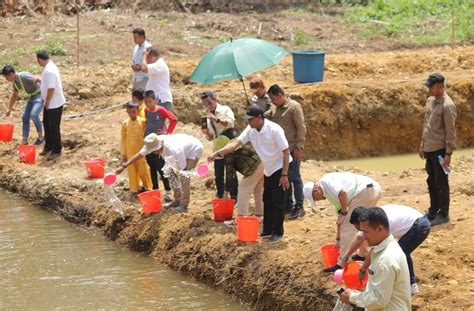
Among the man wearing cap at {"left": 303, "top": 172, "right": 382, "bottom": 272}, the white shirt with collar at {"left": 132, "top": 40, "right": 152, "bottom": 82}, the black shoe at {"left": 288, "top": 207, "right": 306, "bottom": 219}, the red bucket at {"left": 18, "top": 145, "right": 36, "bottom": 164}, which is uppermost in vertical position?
the white shirt with collar at {"left": 132, "top": 40, "right": 152, "bottom": 82}

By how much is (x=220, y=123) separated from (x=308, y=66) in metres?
9.06

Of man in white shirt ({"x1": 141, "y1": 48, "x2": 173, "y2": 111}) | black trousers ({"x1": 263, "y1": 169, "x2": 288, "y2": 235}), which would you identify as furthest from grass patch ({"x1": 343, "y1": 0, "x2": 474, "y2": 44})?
black trousers ({"x1": 263, "y1": 169, "x2": 288, "y2": 235})

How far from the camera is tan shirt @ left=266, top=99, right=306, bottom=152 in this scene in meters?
12.1

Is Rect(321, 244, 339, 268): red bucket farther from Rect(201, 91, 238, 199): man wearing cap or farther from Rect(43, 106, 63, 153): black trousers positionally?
Rect(43, 106, 63, 153): black trousers

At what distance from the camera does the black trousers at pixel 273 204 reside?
11234mm

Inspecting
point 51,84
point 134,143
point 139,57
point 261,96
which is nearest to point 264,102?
point 261,96

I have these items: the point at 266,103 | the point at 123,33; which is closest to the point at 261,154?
the point at 266,103

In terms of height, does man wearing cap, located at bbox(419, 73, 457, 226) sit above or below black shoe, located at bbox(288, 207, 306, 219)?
above

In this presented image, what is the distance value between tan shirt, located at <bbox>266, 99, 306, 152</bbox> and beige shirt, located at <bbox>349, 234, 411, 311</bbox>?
4531mm

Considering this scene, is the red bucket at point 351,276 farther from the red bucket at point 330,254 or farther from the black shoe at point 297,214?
the black shoe at point 297,214

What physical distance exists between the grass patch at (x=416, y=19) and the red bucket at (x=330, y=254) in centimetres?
1823

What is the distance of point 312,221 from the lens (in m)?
12.2

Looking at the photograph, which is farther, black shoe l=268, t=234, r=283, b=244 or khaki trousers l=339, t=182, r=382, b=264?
black shoe l=268, t=234, r=283, b=244

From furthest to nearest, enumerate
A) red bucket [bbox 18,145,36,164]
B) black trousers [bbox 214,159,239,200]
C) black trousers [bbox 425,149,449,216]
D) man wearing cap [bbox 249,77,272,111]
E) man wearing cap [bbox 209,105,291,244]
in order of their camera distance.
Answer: red bucket [bbox 18,145,36,164], black trousers [bbox 214,159,239,200], man wearing cap [bbox 249,77,272,111], black trousers [bbox 425,149,449,216], man wearing cap [bbox 209,105,291,244]
